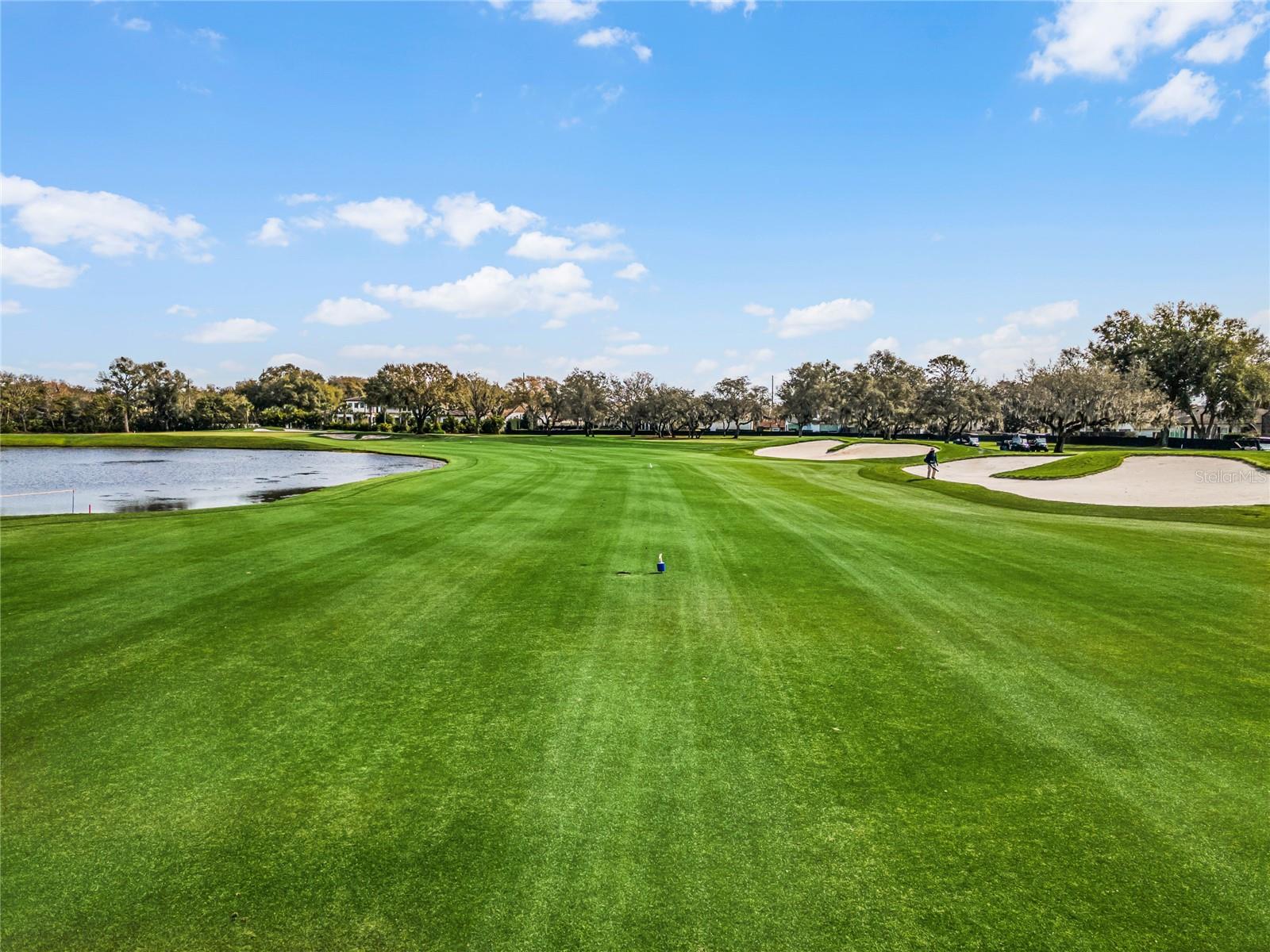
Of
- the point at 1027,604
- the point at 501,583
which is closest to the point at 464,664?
→ the point at 501,583

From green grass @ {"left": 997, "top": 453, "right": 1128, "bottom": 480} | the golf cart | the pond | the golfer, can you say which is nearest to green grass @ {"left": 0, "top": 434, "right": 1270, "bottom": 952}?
the pond

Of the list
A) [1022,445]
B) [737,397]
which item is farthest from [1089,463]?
[737,397]

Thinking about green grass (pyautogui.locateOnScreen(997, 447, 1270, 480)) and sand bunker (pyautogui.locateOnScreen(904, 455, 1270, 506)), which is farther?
green grass (pyautogui.locateOnScreen(997, 447, 1270, 480))

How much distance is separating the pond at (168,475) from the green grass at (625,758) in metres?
14.8

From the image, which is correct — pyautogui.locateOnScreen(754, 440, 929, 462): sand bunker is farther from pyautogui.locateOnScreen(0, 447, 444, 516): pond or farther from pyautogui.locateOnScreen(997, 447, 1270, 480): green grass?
pyautogui.locateOnScreen(0, 447, 444, 516): pond

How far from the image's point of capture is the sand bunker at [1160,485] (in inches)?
971

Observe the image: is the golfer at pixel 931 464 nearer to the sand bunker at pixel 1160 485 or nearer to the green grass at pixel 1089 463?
the sand bunker at pixel 1160 485

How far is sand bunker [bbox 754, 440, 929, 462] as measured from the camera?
57688 mm

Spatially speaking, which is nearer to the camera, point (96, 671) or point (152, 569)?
point (96, 671)

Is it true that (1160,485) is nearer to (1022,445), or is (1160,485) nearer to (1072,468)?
(1072,468)

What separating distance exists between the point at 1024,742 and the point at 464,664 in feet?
17.9

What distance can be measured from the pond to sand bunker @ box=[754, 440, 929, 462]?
3176 centimetres

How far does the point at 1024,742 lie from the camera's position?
229 inches

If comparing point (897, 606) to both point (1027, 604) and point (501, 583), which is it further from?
point (501, 583)
